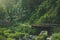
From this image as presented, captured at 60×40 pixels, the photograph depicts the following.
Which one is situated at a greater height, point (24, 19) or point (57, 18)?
point (57, 18)

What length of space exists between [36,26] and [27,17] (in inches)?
252

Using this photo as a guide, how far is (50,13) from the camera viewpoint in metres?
24.8

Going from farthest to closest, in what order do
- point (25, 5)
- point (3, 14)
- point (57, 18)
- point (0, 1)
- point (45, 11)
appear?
point (0, 1), point (25, 5), point (3, 14), point (45, 11), point (57, 18)

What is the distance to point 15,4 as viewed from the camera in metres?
37.8

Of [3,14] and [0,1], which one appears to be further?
[0,1]

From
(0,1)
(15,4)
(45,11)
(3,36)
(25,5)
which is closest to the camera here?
(3,36)

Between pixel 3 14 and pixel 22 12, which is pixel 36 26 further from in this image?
pixel 22 12

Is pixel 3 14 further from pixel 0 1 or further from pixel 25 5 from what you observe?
pixel 0 1

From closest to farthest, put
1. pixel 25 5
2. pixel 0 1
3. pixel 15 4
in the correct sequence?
pixel 25 5 < pixel 0 1 < pixel 15 4

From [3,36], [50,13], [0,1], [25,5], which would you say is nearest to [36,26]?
[50,13]

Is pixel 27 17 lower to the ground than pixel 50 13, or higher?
lower

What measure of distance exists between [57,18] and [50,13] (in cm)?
141

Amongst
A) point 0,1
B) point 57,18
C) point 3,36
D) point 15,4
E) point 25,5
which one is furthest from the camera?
point 15,4

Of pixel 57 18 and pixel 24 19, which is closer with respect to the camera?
pixel 57 18
